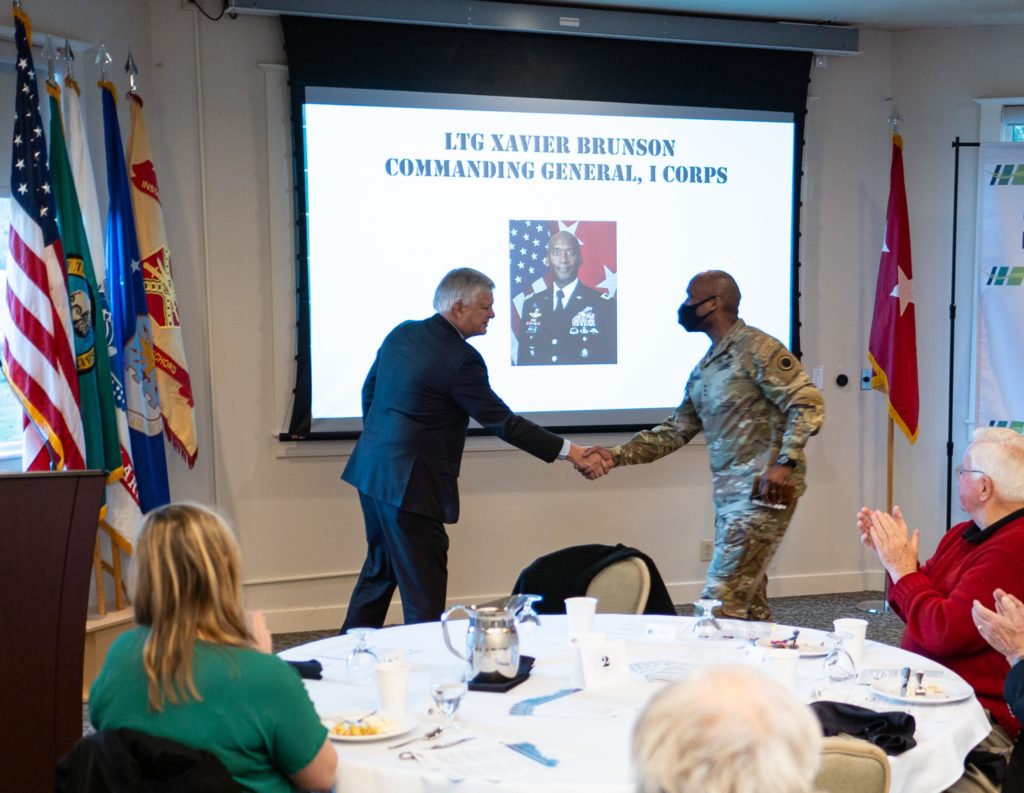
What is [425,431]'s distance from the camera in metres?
4.14

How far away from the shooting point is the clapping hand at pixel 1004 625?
2340 mm

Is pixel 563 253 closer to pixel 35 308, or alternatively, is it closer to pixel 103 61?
pixel 103 61

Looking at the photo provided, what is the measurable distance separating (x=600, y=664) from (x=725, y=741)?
1120mm

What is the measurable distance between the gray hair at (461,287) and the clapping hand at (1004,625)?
227cm

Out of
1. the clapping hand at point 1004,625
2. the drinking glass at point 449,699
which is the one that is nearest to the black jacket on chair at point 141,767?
the drinking glass at point 449,699

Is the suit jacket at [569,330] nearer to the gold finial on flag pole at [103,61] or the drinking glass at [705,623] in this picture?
the gold finial on flag pole at [103,61]

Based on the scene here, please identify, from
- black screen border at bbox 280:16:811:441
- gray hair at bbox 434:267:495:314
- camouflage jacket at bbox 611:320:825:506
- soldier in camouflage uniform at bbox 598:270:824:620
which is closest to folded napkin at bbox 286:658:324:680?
soldier in camouflage uniform at bbox 598:270:824:620

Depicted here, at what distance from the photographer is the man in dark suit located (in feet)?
13.5

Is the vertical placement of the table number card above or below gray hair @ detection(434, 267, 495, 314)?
below

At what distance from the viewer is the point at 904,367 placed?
5.71m

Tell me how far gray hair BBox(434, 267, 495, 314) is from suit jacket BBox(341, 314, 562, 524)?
82mm

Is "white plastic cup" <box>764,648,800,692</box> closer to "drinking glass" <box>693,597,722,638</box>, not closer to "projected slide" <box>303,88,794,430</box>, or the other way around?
"drinking glass" <box>693,597,722,638</box>

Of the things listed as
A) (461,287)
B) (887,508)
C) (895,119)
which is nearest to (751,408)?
(461,287)

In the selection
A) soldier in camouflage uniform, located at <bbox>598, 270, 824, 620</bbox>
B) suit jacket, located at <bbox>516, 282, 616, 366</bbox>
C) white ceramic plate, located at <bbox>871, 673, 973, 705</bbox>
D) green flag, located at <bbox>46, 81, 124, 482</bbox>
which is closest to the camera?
white ceramic plate, located at <bbox>871, 673, 973, 705</bbox>
